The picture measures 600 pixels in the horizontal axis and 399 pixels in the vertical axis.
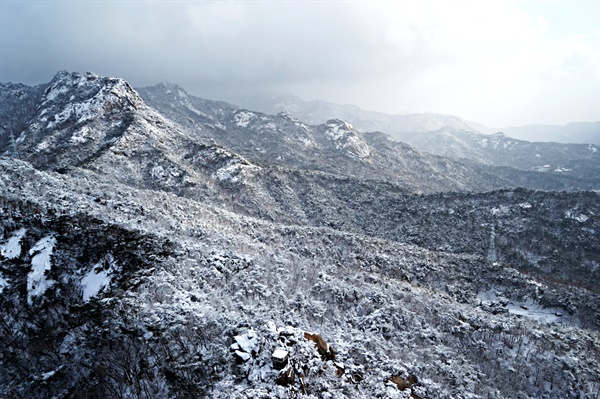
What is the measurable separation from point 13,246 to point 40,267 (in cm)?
344

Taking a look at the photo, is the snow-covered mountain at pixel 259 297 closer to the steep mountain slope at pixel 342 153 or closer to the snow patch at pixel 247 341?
the snow patch at pixel 247 341

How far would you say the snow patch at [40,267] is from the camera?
17.2m

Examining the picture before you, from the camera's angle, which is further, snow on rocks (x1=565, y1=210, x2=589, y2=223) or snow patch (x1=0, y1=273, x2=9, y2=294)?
snow on rocks (x1=565, y1=210, x2=589, y2=223)

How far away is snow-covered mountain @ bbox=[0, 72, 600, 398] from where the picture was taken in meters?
12.0

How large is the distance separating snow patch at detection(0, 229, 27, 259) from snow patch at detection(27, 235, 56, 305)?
0.89m

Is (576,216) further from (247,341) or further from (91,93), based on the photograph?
(91,93)

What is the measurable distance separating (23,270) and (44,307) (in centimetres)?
398

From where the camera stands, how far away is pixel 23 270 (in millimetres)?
18219

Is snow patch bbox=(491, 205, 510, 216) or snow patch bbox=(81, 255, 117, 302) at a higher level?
snow patch bbox=(81, 255, 117, 302)

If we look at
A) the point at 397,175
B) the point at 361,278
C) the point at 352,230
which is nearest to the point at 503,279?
the point at 361,278

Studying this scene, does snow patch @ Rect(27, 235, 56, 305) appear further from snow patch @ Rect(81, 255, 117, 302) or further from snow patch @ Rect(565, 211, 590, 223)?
snow patch @ Rect(565, 211, 590, 223)

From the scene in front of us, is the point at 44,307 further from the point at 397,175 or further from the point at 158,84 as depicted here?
the point at 158,84

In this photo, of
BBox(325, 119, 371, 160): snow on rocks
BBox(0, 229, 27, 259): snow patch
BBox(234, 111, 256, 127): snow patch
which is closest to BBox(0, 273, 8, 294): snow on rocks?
BBox(0, 229, 27, 259): snow patch

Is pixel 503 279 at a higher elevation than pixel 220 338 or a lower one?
lower
